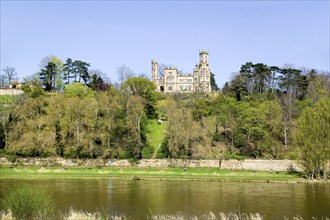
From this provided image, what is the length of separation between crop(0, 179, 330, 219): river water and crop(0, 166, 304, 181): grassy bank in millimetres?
3228

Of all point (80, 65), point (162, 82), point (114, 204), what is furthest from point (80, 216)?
point (162, 82)

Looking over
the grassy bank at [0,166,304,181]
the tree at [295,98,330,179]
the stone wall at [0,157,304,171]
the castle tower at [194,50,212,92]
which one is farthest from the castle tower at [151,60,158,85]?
the tree at [295,98,330,179]

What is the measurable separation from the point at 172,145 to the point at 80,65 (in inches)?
1863

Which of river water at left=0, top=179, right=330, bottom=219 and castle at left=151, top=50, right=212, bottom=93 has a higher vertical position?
castle at left=151, top=50, right=212, bottom=93

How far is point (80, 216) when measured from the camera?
2123cm

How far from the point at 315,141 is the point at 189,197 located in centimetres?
2258

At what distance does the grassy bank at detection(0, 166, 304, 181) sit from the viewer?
46969 millimetres

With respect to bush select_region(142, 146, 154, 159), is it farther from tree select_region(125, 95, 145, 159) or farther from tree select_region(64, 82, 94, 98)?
tree select_region(64, 82, 94, 98)

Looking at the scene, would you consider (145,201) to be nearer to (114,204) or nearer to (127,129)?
(114,204)

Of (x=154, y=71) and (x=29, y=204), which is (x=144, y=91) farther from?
(x=29, y=204)

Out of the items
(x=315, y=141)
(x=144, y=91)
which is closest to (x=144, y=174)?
(x=315, y=141)

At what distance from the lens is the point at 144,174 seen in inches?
1964

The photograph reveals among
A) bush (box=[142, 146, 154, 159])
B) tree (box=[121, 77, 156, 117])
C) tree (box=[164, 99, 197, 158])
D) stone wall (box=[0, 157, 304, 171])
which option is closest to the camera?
stone wall (box=[0, 157, 304, 171])

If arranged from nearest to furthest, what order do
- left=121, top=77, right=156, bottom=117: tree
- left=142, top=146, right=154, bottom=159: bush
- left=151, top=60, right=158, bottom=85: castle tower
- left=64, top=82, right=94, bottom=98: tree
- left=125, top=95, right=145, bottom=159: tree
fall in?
left=125, top=95, right=145, bottom=159: tree < left=142, top=146, right=154, bottom=159: bush < left=121, top=77, right=156, bottom=117: tree < left=64, top=82, right=94, bottom=98: tree < left=151, top=60, right=158, bottom=85: castle tower
